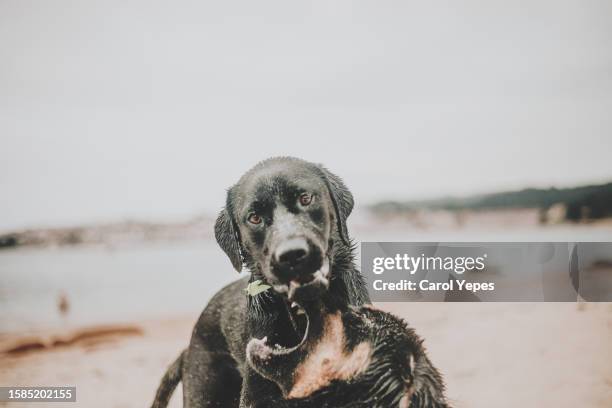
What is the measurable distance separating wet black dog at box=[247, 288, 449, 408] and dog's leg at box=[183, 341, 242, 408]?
69cm

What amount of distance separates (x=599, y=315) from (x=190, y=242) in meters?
2.37

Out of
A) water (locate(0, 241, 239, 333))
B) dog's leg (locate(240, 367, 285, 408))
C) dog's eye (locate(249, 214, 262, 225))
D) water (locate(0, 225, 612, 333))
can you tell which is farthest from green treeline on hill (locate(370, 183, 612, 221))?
dog's leg (locate(240, 367, 285, 408))

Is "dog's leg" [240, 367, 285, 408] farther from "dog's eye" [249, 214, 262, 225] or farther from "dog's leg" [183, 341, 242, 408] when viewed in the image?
"dog's eye" [249, 214, 262, 225]

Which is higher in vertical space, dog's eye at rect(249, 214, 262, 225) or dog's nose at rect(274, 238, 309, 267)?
dog's eye at rect(249, 214, 262, 225)

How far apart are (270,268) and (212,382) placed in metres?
0.71

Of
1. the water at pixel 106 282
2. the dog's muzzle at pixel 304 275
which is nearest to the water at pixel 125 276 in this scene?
the water at pixel 106 282

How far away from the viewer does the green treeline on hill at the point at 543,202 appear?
2.53m

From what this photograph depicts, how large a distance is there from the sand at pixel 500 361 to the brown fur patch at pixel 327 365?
107 centimetres

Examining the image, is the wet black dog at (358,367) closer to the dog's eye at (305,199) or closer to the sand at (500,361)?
the dog's eye at (305,199)

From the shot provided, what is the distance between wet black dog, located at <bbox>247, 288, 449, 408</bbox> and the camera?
116 centimetres

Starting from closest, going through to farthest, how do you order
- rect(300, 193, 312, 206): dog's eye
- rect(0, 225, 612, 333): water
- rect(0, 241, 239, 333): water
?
rect(300, 193, 312, 206): dog's eye, rect(0, 225, 612, 333): water, rect(0, 241, 239, 333): water

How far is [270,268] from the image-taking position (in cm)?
152

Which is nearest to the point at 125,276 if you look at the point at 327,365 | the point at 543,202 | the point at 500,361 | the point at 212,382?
the point at 212,382

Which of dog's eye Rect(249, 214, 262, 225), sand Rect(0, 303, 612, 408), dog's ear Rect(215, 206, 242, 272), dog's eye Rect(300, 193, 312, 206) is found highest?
dog's eye Rect(300, 193, 312, 206)
